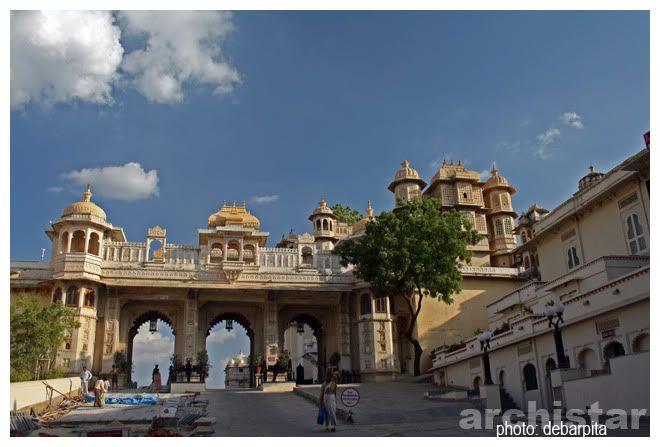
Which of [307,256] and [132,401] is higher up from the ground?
[307,256]

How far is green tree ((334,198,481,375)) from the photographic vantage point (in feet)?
93.6

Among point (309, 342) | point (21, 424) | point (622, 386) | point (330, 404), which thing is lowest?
point (21, 424)

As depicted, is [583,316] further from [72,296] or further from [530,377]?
[72,296]

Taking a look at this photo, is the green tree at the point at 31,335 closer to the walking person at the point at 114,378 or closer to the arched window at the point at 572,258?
the walking person at the point at 114,378

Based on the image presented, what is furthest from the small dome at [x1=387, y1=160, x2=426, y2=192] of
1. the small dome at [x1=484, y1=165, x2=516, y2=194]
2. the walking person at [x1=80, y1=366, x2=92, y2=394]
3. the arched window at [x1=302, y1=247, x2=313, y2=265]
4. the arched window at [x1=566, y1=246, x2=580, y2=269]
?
Result: the walking person at [x1=80, y1=366, x2=92, y2=394]

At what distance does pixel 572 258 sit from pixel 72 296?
2358 centimetres

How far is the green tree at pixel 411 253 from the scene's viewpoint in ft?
93.6

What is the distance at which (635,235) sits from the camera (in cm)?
2222

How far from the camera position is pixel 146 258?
1240 inches

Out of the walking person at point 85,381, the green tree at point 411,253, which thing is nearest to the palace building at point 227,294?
the green tree at point 411,253

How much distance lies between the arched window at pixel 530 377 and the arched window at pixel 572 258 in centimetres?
710

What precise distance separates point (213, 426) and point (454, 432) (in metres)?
5.75

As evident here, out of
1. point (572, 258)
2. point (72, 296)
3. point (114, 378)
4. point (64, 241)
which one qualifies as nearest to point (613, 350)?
point (572, 258)

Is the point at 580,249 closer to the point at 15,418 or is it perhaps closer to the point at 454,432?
the point at 454,432
